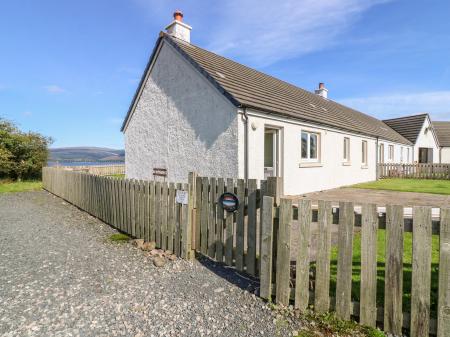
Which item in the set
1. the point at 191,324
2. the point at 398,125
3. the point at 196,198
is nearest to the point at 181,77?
the point at 196,198

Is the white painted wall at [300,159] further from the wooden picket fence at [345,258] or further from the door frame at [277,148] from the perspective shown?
the wooden picket fence at [345,258]

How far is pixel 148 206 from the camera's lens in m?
5.66

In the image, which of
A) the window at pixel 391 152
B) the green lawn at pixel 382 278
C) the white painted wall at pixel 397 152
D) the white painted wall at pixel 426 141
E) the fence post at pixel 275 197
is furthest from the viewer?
the white painted wall at pixel 426 141

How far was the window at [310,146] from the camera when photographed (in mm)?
12102

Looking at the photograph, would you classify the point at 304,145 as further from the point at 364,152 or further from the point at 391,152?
the point at 391,152

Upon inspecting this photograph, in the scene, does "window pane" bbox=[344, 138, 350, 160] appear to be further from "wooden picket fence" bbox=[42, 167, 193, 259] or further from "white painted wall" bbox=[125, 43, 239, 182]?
"wooden picket fence" bbox=[42, 167, 193, 259]

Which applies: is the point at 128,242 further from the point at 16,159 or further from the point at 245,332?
the point at 16,159

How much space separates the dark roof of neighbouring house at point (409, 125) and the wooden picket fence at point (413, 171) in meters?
10.8

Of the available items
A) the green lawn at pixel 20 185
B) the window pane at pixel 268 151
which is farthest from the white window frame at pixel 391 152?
the green lawn at pixel 20 185

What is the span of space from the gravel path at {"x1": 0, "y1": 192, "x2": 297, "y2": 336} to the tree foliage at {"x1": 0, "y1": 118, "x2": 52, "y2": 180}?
16403mm

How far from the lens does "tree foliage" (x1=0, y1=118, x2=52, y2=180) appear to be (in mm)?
18530

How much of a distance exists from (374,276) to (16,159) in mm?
22925

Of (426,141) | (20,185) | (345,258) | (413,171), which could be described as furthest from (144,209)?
(426,141)

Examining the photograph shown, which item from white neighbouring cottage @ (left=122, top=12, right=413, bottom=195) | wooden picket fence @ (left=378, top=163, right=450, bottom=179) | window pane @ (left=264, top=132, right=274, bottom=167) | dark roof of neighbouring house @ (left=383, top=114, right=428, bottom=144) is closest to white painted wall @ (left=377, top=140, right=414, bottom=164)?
wooden picket fence @ (left=378, top=163, right=450, bottom=179)
